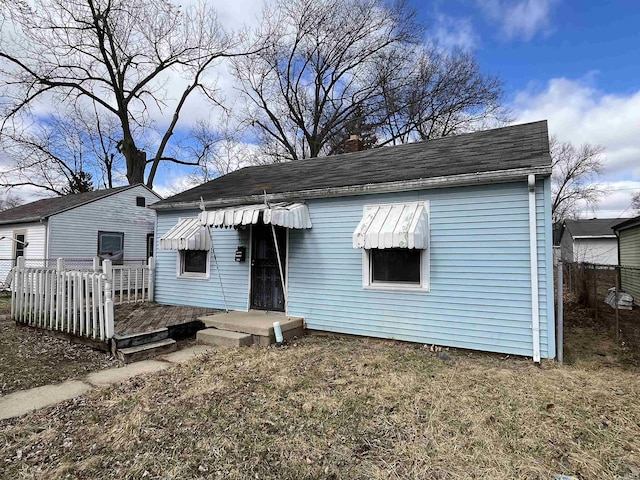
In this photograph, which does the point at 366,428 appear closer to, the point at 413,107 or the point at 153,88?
the point at 413,107

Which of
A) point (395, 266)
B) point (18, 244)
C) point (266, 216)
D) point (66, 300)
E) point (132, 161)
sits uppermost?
point (132, 161)

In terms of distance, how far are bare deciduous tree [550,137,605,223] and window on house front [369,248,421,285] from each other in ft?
109

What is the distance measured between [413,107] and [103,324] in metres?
18.6

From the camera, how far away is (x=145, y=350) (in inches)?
213

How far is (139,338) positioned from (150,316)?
5.53 feet

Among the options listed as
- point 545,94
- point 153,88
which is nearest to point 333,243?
point 545,94

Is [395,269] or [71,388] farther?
[395,269]

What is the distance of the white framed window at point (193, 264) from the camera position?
830 centimetres

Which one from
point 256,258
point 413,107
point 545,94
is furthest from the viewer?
point 413,107

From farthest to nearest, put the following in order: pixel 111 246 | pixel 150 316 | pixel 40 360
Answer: pixel 111 246
pixel 150 316
pixel 40 360

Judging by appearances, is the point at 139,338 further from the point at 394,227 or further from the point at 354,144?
the point at 354,144

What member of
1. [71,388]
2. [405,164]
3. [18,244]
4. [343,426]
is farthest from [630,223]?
[18,244]

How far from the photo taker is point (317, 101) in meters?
21.4

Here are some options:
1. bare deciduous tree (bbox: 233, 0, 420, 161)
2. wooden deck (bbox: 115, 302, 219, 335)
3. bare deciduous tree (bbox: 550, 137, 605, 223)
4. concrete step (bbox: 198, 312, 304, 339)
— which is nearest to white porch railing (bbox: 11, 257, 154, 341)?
wooden deck (bbox: 115, 302, 219, 335)
